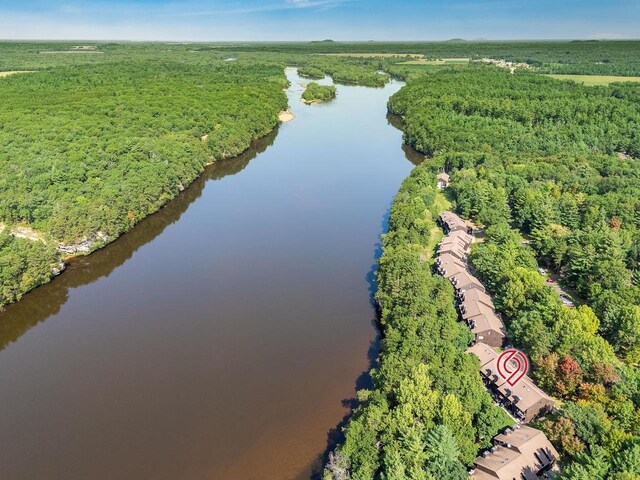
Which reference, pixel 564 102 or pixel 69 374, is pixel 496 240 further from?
pixel 564 102

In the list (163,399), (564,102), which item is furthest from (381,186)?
(564,102)

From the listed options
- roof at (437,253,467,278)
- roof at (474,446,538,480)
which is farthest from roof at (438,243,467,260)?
roof at (474,446,538,480)

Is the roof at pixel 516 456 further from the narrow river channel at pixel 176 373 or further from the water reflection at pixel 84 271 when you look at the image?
the water reflection at pixel 84 271

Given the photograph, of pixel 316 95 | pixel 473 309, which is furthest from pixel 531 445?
pixel 316 95

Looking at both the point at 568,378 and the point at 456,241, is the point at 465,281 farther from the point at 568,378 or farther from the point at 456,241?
the point at 568,378

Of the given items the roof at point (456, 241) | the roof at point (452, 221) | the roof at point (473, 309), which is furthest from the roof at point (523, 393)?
the roof at point (452, 221)

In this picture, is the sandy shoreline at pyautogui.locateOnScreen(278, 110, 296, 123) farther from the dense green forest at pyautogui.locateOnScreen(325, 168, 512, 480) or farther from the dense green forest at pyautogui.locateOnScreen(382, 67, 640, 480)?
the dense green forest at pyautogui.locateOnScreen(325, 168, 512, 480)
